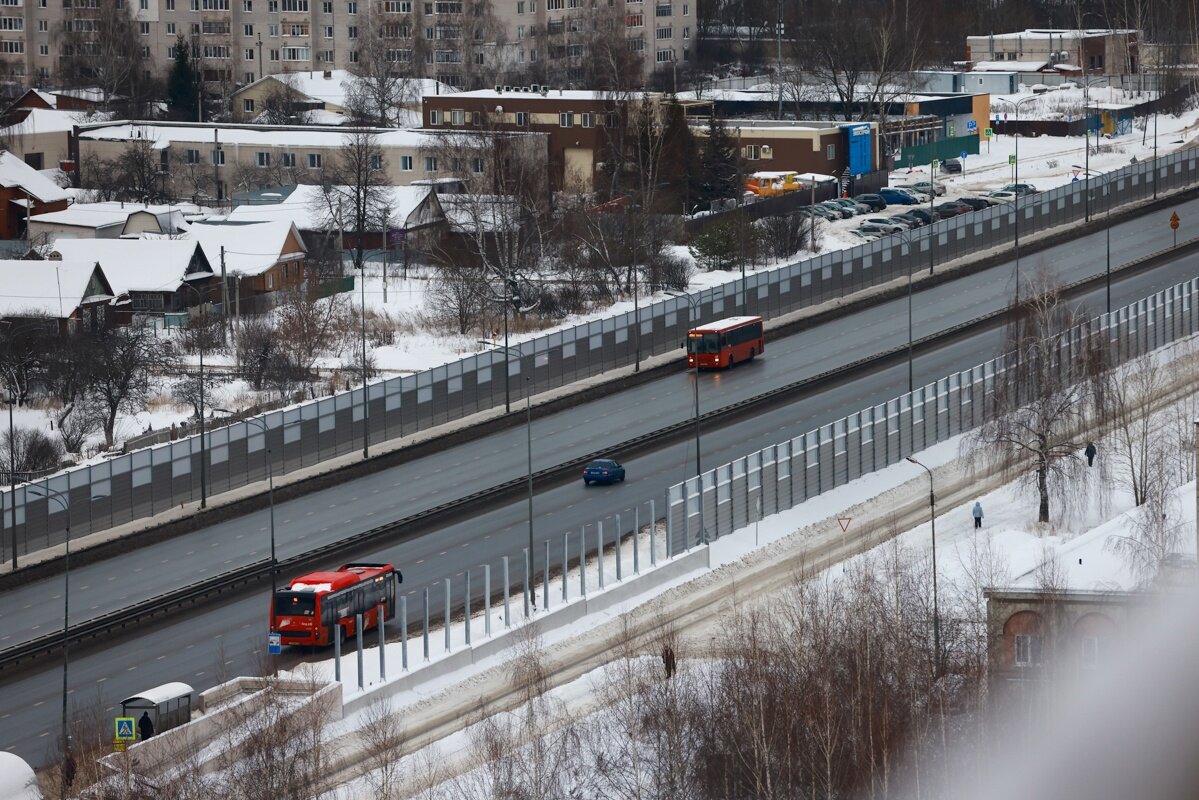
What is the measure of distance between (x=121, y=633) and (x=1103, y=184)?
163ft

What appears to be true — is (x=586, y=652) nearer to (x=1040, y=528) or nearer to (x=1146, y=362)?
(x=1040, y=528)

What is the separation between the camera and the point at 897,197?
80688 millimetres

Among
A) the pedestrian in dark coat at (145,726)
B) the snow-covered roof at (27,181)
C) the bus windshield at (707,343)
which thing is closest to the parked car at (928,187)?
the bus windshield at (707,343)

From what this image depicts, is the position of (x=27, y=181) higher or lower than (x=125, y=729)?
higher

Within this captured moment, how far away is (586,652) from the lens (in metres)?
33.4

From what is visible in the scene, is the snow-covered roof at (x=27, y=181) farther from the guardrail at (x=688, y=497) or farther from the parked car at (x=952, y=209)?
the guardrail at (x=688, y=497)

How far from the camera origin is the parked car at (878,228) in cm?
7368

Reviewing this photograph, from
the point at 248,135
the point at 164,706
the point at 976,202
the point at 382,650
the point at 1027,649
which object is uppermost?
the point at 248,135

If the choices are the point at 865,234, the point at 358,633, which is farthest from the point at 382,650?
the point at 865,234

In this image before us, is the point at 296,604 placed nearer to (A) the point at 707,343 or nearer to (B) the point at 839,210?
(A) the point at 707,343

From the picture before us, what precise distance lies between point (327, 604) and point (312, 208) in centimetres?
4786

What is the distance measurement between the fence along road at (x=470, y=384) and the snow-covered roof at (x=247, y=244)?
20.2 meters

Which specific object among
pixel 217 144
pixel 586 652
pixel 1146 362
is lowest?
pixel 586 652

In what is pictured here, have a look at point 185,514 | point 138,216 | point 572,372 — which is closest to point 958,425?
point 572,372
